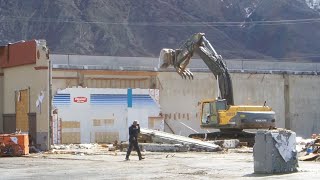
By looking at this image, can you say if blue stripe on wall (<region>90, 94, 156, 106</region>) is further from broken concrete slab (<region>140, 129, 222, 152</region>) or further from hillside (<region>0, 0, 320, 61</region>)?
hillside (<region>0, 0, 320, 61</region>)

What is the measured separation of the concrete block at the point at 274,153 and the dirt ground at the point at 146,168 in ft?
1.24

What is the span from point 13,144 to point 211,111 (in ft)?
34.8

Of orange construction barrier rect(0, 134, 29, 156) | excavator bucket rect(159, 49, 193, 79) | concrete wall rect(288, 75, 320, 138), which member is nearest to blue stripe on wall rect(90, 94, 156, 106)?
excavator bucket rect(159, 49, 193, 79)

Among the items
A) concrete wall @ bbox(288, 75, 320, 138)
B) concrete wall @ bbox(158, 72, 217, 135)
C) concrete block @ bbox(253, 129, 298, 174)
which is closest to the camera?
concrete block @ bbox(253, 129, 298, 174)

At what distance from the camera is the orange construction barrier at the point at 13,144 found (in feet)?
105

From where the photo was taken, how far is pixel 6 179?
19641 mm

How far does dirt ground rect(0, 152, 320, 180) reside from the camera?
1933cm

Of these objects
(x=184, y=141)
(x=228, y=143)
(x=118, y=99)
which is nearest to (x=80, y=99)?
(x=118, y=99)

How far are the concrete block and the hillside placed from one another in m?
89.4

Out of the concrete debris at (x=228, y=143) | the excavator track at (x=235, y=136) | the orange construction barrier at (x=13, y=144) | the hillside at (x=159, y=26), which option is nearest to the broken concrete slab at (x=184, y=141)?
the concrete debris at (x=228, y=143)

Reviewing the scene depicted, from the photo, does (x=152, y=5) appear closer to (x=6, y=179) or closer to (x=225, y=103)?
(x=225, y=103)

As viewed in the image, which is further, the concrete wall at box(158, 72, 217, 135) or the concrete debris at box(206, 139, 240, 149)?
the concrete wall at box(158, 72, 217, 135)

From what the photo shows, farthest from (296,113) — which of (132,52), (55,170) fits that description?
(132,52)

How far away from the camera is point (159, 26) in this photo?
121875 mm
